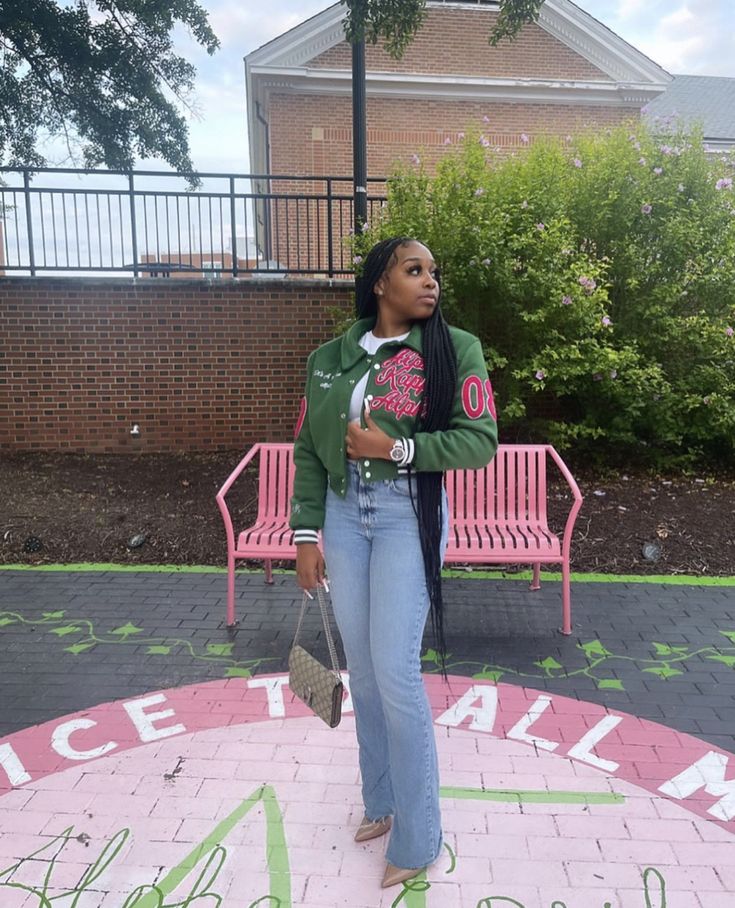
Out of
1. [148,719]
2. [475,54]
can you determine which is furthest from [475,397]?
[475,54]

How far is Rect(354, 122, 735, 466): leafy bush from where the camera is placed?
6.64m

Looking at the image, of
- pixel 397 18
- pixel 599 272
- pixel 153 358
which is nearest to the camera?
pixel 397 18

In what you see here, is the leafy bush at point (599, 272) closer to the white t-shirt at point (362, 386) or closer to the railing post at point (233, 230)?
the railing post at point (233, 230)

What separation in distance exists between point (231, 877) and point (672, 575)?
3.99 metres

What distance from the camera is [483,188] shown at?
673 cm

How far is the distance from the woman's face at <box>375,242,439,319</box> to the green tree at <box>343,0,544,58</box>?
432 centimetres

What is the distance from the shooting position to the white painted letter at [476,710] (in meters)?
3.29

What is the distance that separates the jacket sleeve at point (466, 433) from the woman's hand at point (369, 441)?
0.08 metres

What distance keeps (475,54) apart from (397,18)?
12082mm

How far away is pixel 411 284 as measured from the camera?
7.23 feet

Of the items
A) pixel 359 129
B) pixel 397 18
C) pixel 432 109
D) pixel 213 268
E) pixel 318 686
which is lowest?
pixel 318 686

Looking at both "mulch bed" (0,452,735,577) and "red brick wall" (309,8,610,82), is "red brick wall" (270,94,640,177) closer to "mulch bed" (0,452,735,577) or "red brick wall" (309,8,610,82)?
"red brick wall" (309,8,610,82)

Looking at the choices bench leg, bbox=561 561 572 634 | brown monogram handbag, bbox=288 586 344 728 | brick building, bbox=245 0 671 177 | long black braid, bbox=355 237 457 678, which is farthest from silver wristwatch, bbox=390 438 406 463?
brick building, bbox=245 0 671 177

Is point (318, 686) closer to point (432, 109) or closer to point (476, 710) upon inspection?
point (476, 710)
